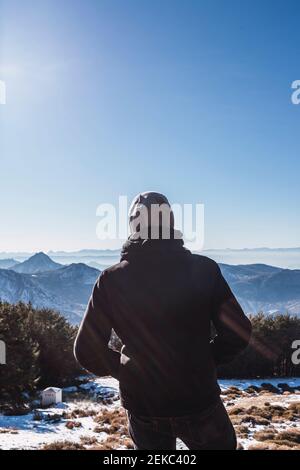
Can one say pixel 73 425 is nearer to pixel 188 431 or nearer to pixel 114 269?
pixel 188 431

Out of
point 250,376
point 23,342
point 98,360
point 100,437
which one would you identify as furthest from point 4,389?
point 250,376

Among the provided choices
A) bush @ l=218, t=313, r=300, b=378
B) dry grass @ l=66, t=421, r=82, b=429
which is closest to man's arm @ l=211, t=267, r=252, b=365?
dry grass @ l=66, t=421, r=82, b=429

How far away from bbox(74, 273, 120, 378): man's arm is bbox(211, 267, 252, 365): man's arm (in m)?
0.72

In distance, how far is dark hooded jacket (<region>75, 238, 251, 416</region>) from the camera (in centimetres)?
232

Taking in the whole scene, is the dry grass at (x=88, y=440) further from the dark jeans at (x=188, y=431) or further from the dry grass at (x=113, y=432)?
the dark jeans at (x=188, y=431)

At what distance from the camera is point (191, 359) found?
7.70ft

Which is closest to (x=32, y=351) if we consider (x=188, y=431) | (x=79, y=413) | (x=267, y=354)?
(x=79, y=413)

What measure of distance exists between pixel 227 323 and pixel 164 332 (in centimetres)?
45

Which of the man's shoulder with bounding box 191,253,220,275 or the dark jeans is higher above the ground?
the man's shoulder with bounding box 191,253,220,275

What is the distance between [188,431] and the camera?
2318 millimetres

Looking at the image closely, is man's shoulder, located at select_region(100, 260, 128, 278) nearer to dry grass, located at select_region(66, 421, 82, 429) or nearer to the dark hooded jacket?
the dark hooded jacket

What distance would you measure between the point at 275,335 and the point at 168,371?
159ft

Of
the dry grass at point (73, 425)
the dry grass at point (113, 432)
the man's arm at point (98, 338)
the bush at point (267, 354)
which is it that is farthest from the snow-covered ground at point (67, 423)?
the bush at point (267, 354)
